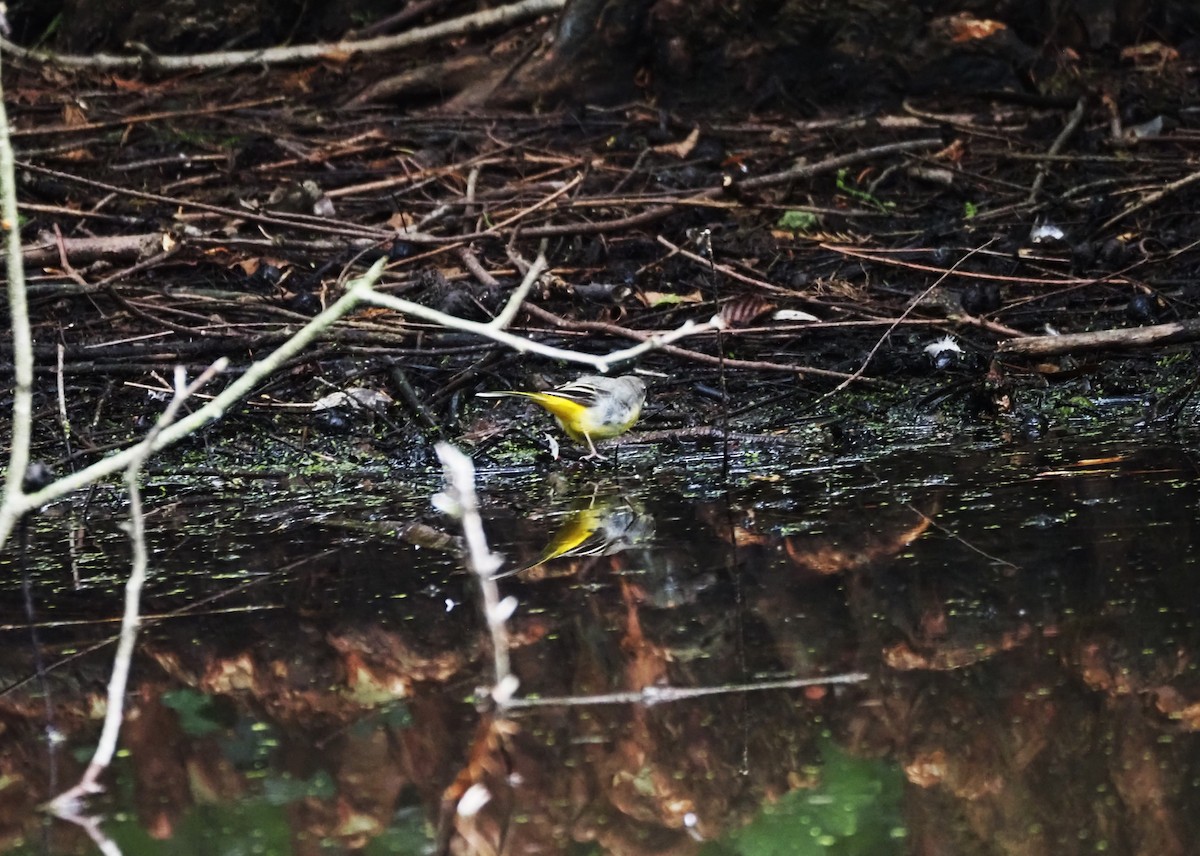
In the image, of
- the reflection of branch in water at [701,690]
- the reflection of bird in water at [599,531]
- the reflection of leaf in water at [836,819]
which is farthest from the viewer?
the reflection of bird in water at [599,531]

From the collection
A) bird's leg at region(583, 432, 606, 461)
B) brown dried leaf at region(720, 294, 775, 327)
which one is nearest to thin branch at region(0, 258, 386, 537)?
bird's leg at region(583, 432, 606, 461)

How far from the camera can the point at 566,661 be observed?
2.73 metres

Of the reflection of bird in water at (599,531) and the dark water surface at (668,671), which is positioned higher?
the dark water surface at (668,671)

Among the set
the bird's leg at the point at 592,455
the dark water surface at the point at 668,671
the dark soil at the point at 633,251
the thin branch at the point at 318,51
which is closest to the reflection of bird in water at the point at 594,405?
the bird's leg at the point at 592,455

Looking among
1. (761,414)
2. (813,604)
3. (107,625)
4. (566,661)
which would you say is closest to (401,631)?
(566,661)

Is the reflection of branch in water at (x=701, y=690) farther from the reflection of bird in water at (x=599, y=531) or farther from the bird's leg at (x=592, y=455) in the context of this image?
the bird's leg at (x=592, y=455)

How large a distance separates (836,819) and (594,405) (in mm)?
2462

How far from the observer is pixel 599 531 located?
371 cm

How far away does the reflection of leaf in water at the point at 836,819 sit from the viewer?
2.04 metres

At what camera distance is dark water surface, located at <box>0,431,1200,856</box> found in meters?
2.14

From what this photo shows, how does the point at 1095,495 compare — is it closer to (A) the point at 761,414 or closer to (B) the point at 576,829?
(A) the point at 761,414

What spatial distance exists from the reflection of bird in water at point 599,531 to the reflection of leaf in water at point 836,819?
4.16ft

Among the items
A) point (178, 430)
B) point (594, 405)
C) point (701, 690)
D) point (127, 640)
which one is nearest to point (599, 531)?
point (594, 405)

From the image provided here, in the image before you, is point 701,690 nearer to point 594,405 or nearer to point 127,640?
point 127,640
